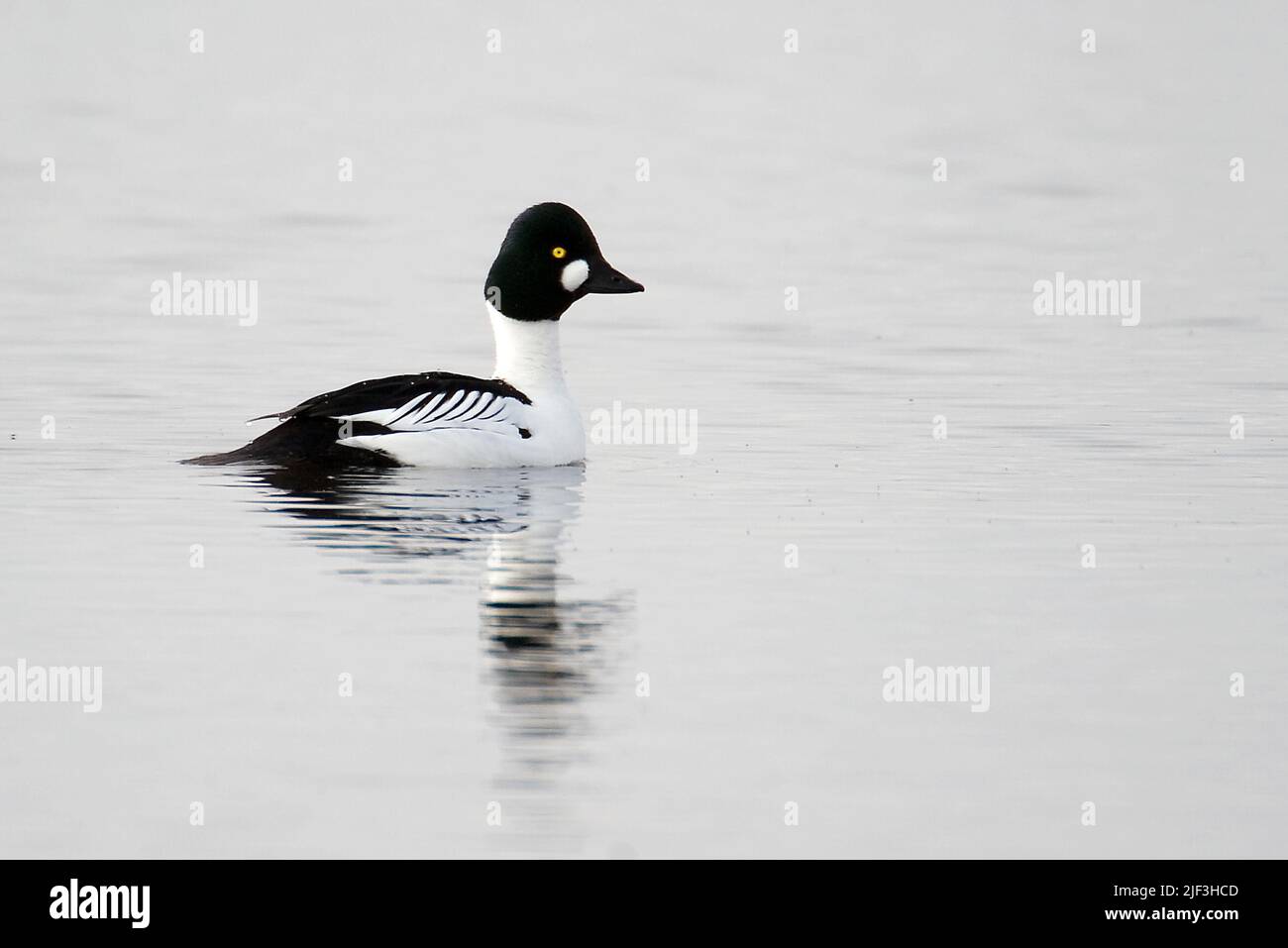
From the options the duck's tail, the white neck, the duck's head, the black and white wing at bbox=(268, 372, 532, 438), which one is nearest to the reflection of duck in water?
the duck's tail

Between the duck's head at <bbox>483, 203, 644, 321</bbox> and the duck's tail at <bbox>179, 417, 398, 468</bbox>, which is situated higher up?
the duck's head at <bbox>483, 203, 644, 321</bbox>

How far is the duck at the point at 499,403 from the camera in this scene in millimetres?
13914

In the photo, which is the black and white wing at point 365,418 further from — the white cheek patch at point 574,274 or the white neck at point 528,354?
the white cheek patch at point 574,274

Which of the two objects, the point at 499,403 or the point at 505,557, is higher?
the point at 499,403

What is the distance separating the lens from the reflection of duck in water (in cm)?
881

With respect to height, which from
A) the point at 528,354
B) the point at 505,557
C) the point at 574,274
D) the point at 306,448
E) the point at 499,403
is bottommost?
the point at 505,557

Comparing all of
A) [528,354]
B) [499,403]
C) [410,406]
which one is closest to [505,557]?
[410,406]

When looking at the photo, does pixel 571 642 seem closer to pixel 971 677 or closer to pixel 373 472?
pixel 971 677

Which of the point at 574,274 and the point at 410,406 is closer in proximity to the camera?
the point at 410,406

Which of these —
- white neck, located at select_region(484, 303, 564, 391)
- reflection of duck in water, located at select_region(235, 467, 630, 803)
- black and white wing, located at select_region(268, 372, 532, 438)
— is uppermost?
white neck, located at select_region(484, 303, 564, 391)

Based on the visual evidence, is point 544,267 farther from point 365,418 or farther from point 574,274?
point 365,418

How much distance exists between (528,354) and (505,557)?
12.0 feet

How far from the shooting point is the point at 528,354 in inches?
592

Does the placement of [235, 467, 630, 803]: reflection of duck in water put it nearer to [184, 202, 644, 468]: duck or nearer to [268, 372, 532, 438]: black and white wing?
[184, 202, 644, 468]: duck
